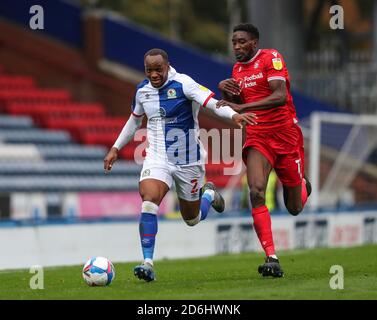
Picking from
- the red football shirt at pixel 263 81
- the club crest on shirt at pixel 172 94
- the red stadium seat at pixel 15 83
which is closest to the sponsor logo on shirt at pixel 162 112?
the club crest on shirt at pixel 172 94

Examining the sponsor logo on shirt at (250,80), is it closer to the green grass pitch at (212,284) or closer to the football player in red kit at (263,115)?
the football player in red kit at (263,115)

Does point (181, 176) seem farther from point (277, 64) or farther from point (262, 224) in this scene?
point (277, 64)

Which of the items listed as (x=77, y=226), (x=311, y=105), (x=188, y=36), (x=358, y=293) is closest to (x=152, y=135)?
(x=358, y=293)

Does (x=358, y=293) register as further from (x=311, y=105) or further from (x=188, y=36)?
(x=188, y=36)

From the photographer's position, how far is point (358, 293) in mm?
9938

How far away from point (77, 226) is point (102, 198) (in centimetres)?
674

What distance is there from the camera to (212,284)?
10969 mm

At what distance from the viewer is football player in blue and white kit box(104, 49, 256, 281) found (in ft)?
36.8

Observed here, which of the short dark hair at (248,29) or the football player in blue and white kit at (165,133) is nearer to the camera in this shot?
the football player in blue and white kit at (165,133)

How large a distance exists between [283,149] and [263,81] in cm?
76

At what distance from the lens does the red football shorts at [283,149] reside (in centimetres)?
1188

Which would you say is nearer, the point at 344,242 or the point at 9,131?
the point at 344,242

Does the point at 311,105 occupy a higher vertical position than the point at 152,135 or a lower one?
higher

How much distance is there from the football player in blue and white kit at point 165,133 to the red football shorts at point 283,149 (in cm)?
60
